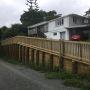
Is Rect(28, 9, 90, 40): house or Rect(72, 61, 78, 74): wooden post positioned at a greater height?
Rect(28, 9, 90, 40): house

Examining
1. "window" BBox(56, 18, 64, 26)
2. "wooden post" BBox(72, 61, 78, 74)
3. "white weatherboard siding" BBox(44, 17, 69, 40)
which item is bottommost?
"wooden post" BBox(72, 61, 78, 74)

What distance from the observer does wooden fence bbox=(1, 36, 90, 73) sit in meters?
18.9

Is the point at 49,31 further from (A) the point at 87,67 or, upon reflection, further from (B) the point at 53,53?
(A) the point at 87,67

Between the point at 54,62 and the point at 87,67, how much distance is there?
5376 mm

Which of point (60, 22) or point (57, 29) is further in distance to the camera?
point (57, 29)

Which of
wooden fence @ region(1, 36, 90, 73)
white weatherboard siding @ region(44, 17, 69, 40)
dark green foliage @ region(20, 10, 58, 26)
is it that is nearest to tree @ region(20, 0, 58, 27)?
dark green foliage @ region(20, 10, 58, 26)

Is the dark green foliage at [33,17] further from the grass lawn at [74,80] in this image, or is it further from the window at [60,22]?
the grass lawn at [74,80]

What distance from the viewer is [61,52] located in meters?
22.2

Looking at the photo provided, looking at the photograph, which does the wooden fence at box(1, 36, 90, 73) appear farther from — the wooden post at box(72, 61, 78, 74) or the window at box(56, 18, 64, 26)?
the window at box(56, 18, 64, 26)

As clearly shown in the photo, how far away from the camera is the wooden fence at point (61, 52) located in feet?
62.1

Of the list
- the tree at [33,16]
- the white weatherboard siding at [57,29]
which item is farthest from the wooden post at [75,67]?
the tree at [33,16]

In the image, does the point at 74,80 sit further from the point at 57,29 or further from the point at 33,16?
the point at 33,16

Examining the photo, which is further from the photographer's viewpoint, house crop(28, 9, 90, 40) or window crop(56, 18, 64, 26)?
window crop(56, 18, 64, 26)

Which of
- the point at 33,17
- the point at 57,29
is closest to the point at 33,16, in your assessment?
the point at 33,17
